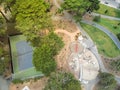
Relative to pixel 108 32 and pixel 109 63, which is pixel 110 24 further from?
pixel 109 63

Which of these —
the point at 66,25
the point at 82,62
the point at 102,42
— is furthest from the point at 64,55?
the point at 102,42

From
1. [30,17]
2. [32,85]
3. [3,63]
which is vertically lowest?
[32,85]

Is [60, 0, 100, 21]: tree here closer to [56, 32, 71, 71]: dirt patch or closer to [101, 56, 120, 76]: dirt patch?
[56, 32, 71, 71]: dirt patch

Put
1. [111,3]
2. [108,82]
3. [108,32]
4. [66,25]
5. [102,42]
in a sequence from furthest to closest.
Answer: [111,3], [108,32], [66,25], [102,42], [108,82]

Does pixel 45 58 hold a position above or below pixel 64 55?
above

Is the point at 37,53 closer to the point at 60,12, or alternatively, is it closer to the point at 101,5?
the point at 60,12

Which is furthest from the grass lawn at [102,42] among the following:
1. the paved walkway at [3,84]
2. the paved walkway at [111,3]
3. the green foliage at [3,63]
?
the paved walkway at [3,84]

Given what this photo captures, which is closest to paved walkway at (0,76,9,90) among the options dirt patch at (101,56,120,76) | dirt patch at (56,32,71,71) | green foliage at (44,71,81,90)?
green foliage at (44,71,81,90)
